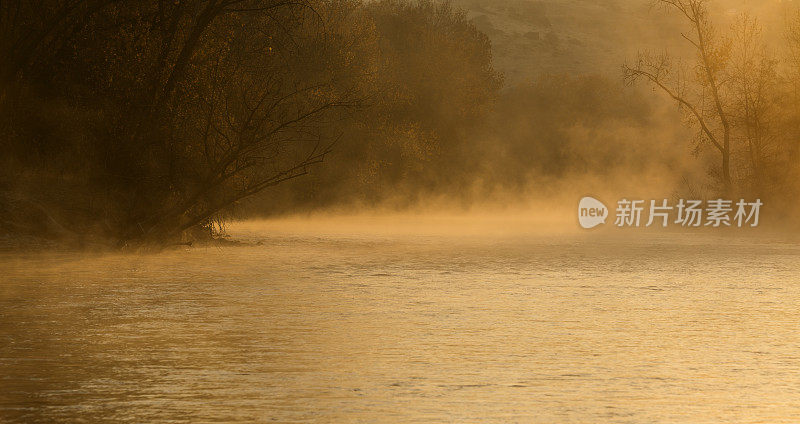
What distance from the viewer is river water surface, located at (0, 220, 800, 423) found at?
23.1 feet

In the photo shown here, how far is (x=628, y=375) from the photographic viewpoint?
8.23m

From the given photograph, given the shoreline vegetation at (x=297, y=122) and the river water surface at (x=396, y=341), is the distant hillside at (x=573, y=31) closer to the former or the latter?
the shoreline vegetation at (x=297, y=122)

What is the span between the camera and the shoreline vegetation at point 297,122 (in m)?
22.7

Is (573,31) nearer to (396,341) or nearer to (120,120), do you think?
(120,120)

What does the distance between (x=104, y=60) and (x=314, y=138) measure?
2090 centimetres

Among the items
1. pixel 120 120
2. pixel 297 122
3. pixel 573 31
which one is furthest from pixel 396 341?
pixel 573 31

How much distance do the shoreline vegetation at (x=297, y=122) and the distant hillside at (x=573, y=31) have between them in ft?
173

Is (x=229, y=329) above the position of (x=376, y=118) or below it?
below

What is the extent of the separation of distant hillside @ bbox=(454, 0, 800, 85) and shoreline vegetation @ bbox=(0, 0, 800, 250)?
52.8m

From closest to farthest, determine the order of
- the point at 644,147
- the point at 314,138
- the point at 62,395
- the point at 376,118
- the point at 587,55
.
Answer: the point at 62,395 → the point at 314,138 → the point at 376,118 → the point at 644,147 → the point at 587,55

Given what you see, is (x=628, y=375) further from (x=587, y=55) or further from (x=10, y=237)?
(x=587, y=55)

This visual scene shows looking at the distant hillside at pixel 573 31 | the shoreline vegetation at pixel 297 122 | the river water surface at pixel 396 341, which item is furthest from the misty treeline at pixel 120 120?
the distant hillside at pixel 573 31

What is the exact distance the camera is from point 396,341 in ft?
33.0

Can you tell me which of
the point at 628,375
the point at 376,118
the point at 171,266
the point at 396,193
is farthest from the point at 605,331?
the point at 396,193
